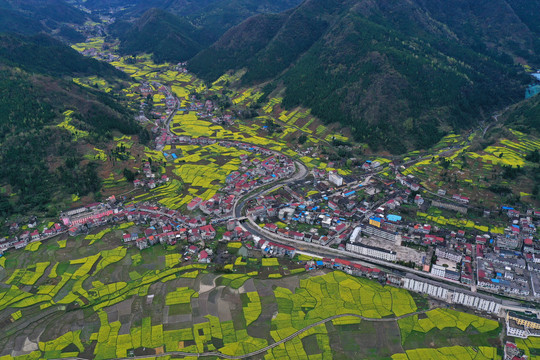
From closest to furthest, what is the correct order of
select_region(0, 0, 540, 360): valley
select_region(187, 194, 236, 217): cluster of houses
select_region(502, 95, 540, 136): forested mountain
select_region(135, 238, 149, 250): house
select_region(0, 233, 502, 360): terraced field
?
select_region(0, 233, 502, 360): terraced field, select_region(0, 0, 540, 360): valley, select_region(135, 238, 149, 250): house, select_region(187, 194, 236, 217): cluster of houses, select_region(502, 95, 540, 136): forested mountain

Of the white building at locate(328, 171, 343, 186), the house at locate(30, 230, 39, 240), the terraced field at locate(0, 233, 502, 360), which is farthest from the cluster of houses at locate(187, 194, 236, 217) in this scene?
the house at locate(30, 230, 39, 240)

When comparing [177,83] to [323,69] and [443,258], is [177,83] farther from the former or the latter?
[443,258]

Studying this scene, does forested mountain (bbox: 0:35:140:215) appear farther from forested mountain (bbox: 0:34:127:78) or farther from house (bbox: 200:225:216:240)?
house (bbox: 200:225:216:240)

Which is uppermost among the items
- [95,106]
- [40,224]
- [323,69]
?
[323,69]

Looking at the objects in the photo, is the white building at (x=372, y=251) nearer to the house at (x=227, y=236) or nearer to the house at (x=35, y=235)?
the house at (x=227, y=236)

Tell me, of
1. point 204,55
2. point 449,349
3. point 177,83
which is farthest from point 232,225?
point 204,55
